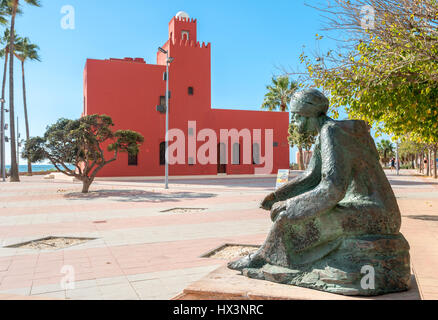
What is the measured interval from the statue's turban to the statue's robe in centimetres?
14

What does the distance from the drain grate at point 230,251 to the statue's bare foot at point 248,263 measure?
1.69 m

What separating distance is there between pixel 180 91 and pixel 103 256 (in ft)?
84.0

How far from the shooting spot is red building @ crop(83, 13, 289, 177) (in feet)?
89.9

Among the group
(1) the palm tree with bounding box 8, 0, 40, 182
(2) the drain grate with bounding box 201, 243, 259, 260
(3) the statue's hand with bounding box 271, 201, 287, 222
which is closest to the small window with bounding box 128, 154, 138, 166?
(1) the palm tree with bounding box 8, 0, 40, 182

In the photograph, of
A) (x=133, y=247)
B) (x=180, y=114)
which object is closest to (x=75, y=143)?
(x=133, y=247)

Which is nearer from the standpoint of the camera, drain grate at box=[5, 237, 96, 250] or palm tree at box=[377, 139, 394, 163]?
drain grate at box=[5, 237, 96, 250]

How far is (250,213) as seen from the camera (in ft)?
32.0

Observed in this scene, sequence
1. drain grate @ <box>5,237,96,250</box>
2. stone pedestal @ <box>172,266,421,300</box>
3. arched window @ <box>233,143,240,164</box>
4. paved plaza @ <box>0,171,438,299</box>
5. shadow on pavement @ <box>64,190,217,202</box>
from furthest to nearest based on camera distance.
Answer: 1. arched window @ <box>233,143,240,164</box>
2. shadow on pavement @ <box>64,190,217,202</box>
3. drain grate @ <box>5,237,96,250</box>
4. paved plaza @ <box>0,171,438,299</box>
5. stone pedestal @ <box>172,266,421,300</box>

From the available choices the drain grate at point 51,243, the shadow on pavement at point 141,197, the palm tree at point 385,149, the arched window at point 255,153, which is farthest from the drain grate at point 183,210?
the palm tree at point 385,149

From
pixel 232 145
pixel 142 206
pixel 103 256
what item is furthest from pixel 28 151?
pixel 232 145

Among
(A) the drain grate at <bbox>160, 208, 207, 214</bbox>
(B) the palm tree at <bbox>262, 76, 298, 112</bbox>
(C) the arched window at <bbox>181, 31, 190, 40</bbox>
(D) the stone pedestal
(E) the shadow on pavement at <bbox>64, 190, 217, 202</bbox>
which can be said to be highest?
(C) the arched window at <bbox>181, 31, 190, 40</bbox>

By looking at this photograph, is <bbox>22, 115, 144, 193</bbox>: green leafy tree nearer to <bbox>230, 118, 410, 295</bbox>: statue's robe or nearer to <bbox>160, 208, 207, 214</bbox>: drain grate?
<bbox>160, 208, 207, 214</bbox>: drain grate

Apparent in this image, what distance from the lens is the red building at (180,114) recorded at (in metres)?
27.4
